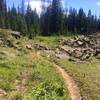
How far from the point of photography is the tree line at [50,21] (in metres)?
97.8

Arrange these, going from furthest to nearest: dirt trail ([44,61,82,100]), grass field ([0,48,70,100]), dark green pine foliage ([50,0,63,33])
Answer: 1. dark green pine foliage ([50,0,63,33])
2. dirt trail ([44,61,82,100])
3. grass field ([0,48,70,100])

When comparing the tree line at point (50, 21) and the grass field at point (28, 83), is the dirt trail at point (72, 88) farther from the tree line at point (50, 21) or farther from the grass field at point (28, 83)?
the tree line at point (50, 21)

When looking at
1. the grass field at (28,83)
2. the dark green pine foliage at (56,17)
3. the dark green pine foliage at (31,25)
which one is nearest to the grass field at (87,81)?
the grass field at (28,83)

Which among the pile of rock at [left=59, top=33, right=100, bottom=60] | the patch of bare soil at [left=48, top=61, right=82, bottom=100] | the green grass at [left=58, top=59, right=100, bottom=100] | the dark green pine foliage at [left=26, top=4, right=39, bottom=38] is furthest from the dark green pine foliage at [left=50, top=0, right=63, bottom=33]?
the patch of bare soil at [left=48, top=61, right=82, bottom=100]

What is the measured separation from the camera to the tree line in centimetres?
9775

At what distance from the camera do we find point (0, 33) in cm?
5388

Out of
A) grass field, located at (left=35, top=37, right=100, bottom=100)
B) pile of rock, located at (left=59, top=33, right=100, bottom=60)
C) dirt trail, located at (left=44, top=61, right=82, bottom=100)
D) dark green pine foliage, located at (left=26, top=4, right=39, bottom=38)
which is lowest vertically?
dirt trail, located at (left=44, top=61, right=82, bottom=100)

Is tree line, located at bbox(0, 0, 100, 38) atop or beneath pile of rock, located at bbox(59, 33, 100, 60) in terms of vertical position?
atop

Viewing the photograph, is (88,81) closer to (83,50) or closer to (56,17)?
(83,50)

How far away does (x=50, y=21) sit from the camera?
115 m

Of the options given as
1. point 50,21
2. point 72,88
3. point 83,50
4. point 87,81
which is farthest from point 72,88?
point 50,21

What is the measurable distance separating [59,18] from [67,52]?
2363 inches

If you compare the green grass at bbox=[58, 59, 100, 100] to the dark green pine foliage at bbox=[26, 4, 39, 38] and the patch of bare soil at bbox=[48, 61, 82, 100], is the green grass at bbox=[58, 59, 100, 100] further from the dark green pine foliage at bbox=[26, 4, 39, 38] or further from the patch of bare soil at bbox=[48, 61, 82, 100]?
the dark green pine foliage at bbox=[26, 4, 39, 38]

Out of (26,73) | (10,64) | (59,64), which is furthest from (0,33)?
(26,73)
